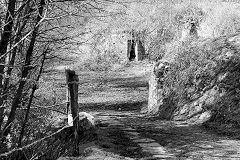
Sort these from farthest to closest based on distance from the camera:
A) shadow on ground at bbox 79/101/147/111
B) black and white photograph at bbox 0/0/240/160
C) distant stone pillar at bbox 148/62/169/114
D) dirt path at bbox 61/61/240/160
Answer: shadow on ground at bbox 79/101/147/111, distant stone pillar at bbox 148/62/169/114, dirt path at bbox 61/61/240/160, black and white photograph at bbox 0/0/240/160

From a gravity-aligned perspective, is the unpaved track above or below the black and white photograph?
below

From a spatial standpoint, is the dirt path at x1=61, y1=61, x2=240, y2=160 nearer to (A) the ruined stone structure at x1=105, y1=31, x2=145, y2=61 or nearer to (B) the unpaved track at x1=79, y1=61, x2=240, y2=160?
(B) the unpaved track at x1=79, y1=61, x2=240, y2=160

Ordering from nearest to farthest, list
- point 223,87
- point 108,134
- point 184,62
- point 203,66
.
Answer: point 108,134 → point 223,87 → point 203,66 → point 184,62

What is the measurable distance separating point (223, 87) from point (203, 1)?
12.7 metres

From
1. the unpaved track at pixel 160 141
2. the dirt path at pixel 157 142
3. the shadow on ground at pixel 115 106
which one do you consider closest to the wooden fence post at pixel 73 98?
the dirt path at pixel 157 142

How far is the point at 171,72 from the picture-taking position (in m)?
A: 13.7

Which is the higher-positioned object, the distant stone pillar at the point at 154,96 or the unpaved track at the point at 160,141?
the distant stone pillar at the point at 154,96

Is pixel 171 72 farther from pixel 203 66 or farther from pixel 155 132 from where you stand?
pixel 155 132

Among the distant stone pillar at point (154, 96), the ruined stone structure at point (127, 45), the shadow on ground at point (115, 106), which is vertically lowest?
the shadow on ground at point (115, 106)

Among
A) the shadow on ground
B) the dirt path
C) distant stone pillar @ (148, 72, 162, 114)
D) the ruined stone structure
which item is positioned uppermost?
the ruined stone structure

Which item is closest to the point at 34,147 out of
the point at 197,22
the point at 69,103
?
the point at 69,103

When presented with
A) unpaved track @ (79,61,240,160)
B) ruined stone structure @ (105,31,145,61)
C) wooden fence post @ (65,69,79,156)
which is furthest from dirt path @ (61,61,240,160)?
ruined stone structure @ (105,31,145,61)

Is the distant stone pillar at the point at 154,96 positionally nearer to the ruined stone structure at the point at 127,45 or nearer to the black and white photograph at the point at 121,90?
the black and white photograph at the point at 121,90

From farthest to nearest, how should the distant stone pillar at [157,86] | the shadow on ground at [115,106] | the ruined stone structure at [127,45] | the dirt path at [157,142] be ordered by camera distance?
1. the ruined stone structure at [127,45]
2. the shadow on ground at [115,106]
3. the distant stone pillar at [157,86]
4. the dirt path at [157,142]
